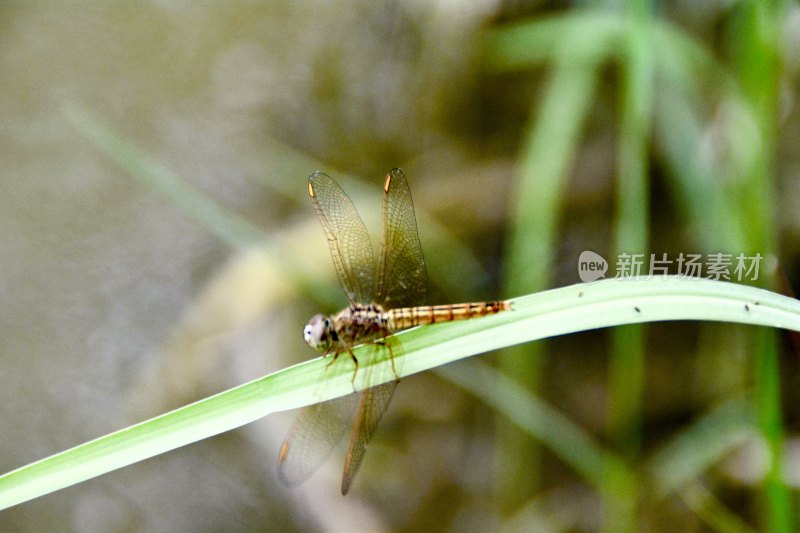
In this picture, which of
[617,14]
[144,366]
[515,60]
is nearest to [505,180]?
[515,60]

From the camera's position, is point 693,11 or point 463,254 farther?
point 463,254

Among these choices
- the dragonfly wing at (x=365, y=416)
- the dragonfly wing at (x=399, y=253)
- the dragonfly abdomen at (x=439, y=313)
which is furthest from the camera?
the dragonfly wing at (x=399, y=253)

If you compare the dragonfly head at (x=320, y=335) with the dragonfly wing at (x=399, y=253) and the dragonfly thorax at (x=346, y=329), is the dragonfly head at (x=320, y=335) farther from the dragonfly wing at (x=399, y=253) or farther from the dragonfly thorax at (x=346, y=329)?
the dragonfly wing at (x=399, y=253)

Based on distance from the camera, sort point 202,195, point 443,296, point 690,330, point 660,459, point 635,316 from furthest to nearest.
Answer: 1. point 202,195
2. point 443,296
3. point 690,330
4. point 660,459
5. point 635,316

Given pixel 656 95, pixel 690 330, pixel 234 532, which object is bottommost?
pixel 234 532

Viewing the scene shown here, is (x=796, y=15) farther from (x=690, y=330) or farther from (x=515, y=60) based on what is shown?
(x=690, y=330)

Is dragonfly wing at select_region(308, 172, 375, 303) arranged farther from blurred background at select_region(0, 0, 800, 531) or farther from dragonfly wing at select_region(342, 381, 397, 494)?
blurred background at select_region(0, 0, 800, 531)

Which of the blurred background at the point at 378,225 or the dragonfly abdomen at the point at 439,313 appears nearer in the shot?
the dragonfly abdomen at the point at 439,313

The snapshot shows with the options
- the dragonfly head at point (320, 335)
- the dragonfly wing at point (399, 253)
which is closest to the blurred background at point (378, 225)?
the dragonfly wing at point (399, 253)

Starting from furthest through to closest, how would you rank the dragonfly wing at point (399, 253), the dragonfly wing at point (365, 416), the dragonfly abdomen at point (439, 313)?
the dragonfly wing at point (399, 253), the dragonfly wing at point (365, 416), the dragonfly abdomen at point (439, 313)
